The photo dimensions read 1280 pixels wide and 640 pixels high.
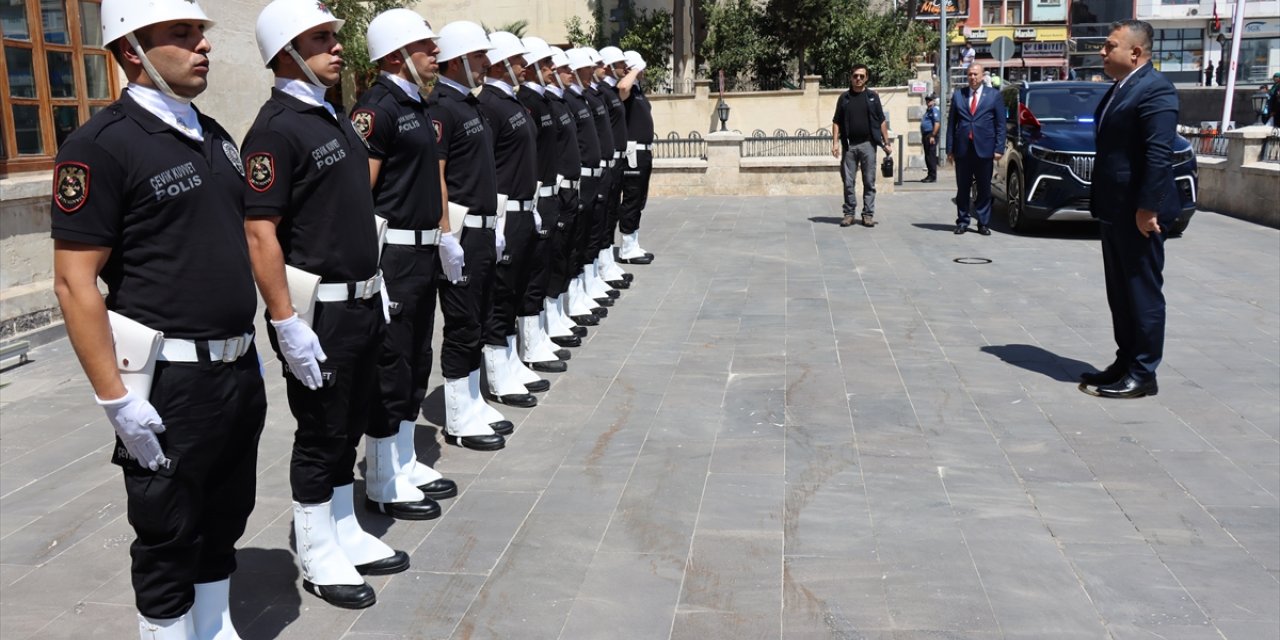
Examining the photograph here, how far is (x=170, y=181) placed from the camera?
3.31 metres

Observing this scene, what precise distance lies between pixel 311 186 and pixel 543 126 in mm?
3769

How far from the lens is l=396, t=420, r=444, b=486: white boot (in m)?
5.43

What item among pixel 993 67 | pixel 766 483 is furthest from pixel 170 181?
pixel 993 67

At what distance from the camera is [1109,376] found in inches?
287

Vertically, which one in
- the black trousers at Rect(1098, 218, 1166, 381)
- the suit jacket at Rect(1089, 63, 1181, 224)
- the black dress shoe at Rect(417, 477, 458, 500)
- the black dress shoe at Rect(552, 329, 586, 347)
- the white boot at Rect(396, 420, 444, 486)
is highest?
the suit jacket at Rect(1089, 63, 1181, 224)

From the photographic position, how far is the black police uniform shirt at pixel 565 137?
8.12 meters

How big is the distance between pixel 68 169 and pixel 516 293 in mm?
4026

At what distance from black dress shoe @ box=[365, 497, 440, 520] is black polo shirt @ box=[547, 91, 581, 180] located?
11.3 feet

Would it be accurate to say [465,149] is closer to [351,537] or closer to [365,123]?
[365,123]

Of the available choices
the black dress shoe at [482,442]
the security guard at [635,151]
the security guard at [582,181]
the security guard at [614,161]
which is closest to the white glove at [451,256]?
the black dress shoe at [482,442]

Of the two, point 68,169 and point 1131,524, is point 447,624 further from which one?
point 1131,524

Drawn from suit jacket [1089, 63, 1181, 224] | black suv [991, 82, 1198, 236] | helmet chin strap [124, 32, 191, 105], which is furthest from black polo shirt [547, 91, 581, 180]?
black suv [991, 82, 1198, 236]

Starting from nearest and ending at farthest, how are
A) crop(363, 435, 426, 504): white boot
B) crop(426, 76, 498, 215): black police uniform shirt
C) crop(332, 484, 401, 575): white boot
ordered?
crop(332, 484, 401, 575): white boot
crop(363, 435, 426, 504): white boot
crop(426, 76, 498, 215): black police uniform shirt

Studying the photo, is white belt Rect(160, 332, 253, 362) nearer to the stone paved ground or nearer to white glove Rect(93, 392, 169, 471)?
white glove Rect(93, 392, 169, 471)
